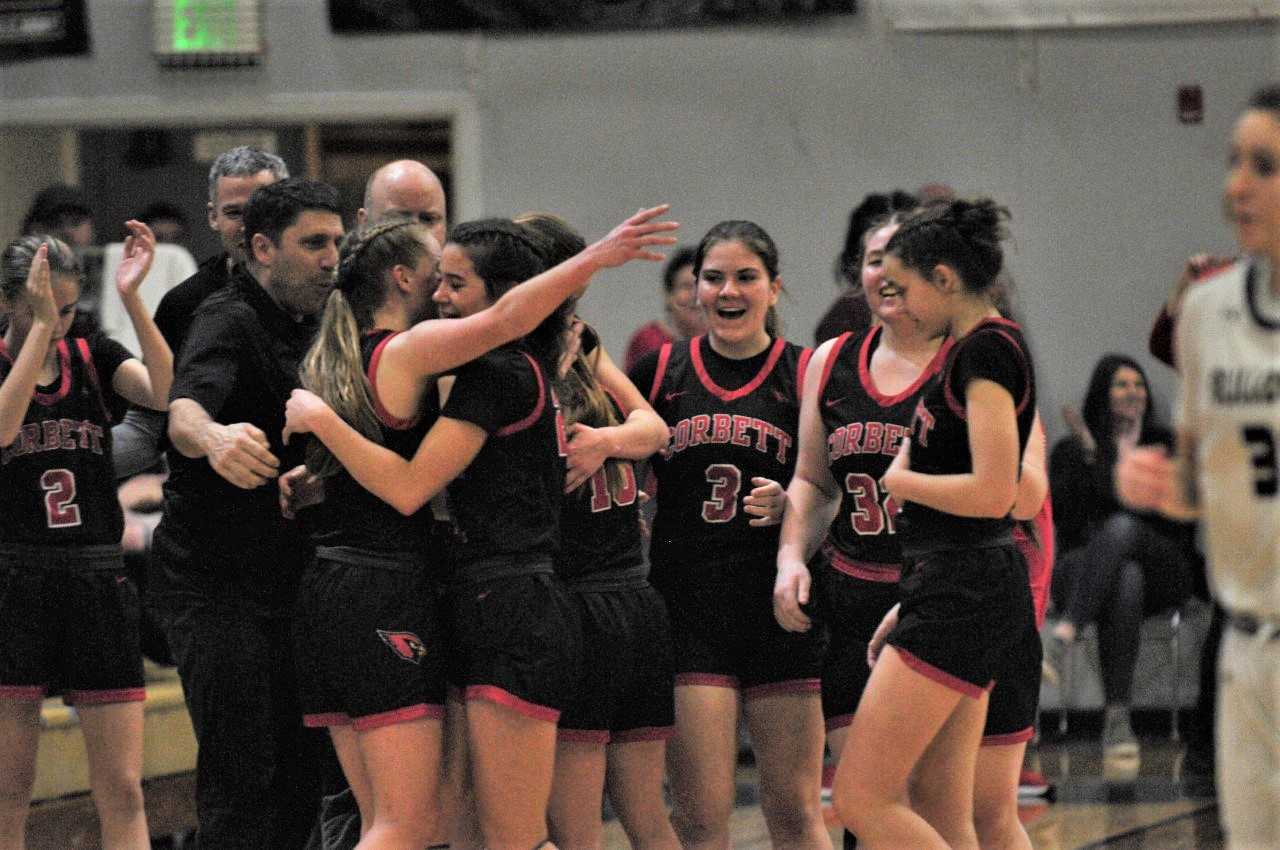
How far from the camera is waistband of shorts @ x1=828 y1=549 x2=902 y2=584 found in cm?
414

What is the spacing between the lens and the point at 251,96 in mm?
7871

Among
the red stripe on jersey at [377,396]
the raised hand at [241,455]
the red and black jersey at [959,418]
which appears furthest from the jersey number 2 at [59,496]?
the red and black jersey at [959,418]

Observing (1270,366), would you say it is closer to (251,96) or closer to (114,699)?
(114,699)

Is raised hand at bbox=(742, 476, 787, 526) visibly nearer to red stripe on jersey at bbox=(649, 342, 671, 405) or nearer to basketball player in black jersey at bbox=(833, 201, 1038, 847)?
red stripe on jersey at bbox=(649, 342, 671, 405)

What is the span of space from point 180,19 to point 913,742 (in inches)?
213

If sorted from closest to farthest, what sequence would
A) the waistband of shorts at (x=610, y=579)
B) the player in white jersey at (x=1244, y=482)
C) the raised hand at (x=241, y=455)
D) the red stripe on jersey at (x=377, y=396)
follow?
the player in white jersey at (x=1244, y=482) → the red stripe on jersey at (x=377, y=396) → the raised hand at (x=241, y=455) → the waistband of shorts at (x=610, y=579)

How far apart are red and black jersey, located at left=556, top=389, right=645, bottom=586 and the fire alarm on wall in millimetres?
4352

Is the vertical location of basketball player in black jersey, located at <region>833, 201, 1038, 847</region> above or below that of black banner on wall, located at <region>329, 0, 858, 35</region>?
below

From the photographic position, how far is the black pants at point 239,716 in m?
4.11

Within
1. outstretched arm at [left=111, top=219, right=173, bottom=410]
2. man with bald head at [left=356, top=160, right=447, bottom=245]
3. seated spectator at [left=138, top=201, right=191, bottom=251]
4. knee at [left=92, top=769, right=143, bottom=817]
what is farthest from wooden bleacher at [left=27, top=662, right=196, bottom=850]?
seated spectator at [left=138, top=201, right=191, bottom=251]

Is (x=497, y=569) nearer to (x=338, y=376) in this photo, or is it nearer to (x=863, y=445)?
(x=338, y=376)

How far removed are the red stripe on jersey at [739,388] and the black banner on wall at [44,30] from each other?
4.43 metres

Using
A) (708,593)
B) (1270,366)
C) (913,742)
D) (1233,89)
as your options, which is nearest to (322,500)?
(708,593)

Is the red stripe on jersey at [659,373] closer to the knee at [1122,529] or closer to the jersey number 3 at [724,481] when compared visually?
the jersey number 3 at [724,481]
